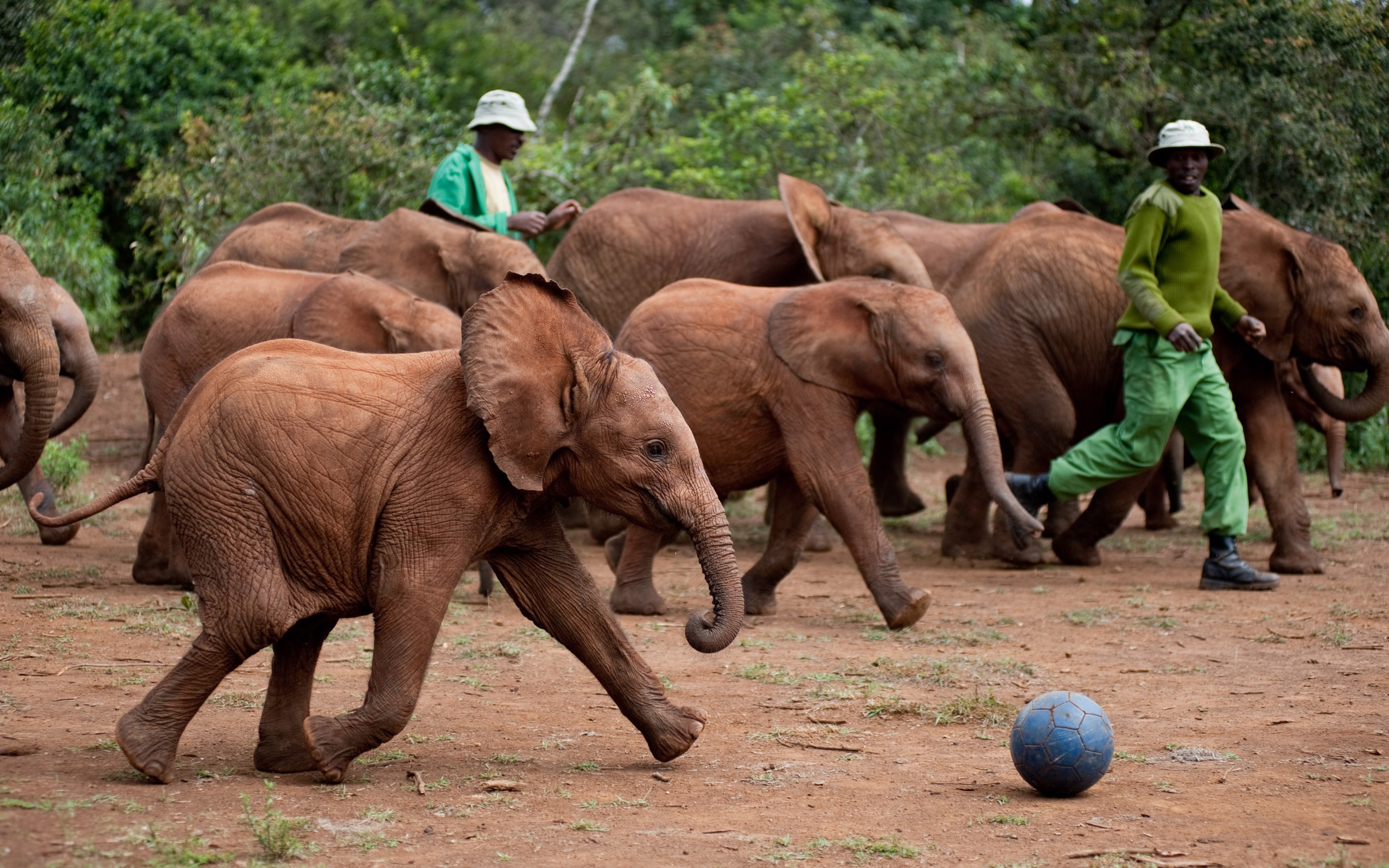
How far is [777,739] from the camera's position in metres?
6.06

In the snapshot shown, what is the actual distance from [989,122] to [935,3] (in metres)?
10.4

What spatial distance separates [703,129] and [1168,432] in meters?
8.23

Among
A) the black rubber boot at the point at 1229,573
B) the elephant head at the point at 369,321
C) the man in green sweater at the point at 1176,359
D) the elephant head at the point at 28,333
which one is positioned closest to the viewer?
the elephant head at the point at 28,333

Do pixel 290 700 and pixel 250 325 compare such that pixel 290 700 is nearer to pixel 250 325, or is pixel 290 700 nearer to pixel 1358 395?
pixel 250 325

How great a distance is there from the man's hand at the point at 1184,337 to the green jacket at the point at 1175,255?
0.11 metres

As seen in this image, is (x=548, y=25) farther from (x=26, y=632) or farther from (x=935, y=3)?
(x=26, y=632)

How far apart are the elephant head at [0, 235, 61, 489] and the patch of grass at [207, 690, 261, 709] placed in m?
2.49

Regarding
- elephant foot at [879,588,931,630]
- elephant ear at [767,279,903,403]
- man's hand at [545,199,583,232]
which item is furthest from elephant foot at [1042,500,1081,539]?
man's hand at [545,199,583,232]

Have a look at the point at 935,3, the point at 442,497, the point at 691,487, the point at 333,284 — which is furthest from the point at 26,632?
the point at 935,3

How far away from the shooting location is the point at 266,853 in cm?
437

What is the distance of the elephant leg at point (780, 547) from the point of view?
8781 millimetres

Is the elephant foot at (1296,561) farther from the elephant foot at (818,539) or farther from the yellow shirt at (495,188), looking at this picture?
the yellow shirt at (495,188)

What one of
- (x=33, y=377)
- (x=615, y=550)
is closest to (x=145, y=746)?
(x=33, y=377)

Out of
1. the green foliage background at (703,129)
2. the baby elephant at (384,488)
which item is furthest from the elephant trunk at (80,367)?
the baby elephant at (384,488)
